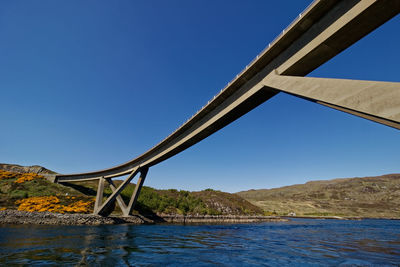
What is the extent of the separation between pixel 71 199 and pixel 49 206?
8.36m

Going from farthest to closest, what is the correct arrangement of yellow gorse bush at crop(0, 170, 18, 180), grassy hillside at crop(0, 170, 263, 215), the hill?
yellow gorse bush at crop(0, 170, 18, 180), the hill, grassy hillside at crop(0, 170, 263, 215)

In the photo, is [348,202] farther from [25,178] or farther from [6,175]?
[6,175]

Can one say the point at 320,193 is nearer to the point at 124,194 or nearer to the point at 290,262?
the point at 124,194

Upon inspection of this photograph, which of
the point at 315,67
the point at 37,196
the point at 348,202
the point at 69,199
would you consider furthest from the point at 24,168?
the point at 348,202

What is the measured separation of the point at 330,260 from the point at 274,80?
36.5 feet

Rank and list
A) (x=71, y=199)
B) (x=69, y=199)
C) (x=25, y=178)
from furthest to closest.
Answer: (x=25, y=178) < (x=71, y=199) < (x=69, y=199)

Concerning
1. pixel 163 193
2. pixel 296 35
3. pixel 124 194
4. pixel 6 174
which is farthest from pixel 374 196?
pixel 6 174

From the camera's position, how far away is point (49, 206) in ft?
111

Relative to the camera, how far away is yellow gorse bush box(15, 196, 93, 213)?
32.2 m

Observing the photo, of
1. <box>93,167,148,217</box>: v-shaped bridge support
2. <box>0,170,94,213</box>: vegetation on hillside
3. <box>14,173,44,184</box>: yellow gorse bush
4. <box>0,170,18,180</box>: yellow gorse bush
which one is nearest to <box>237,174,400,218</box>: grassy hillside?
<box>93,167,148,217</box>: v-shaped bridge support

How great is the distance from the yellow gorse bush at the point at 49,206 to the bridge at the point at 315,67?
108 ft

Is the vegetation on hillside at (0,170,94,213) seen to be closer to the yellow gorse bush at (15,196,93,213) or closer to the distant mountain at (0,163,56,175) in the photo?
the yellow gorse bush at (15,196,93,213)

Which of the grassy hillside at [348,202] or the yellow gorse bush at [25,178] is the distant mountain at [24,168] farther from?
the grassy hillside at [348,202]

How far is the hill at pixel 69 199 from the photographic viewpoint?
116ft
